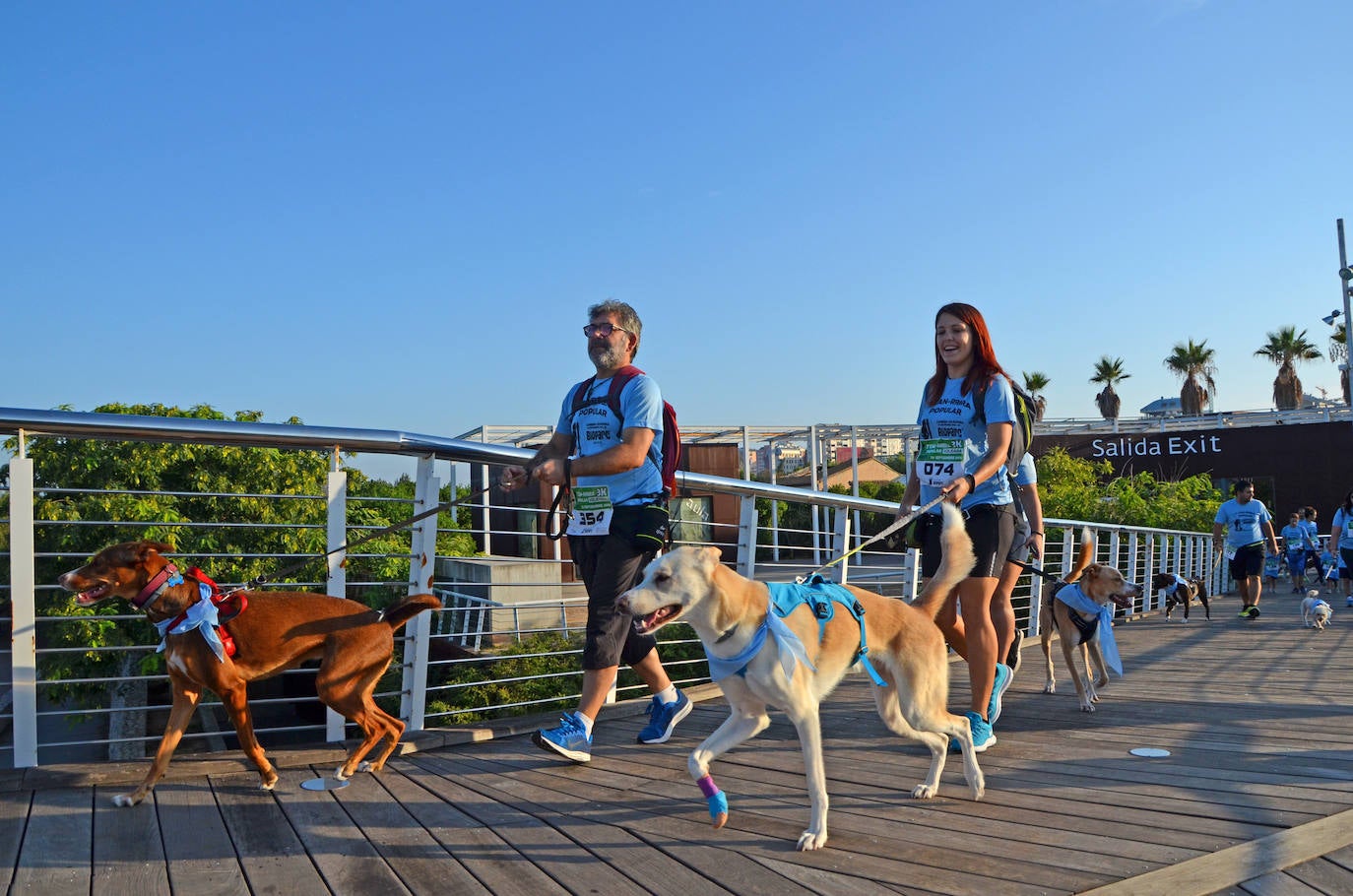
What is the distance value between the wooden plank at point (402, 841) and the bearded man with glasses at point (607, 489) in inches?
23.8

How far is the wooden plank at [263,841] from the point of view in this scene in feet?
7.48

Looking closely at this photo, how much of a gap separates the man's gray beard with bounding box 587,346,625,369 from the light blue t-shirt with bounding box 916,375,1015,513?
50.4 inches

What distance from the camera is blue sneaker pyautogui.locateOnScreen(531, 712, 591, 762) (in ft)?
11.2

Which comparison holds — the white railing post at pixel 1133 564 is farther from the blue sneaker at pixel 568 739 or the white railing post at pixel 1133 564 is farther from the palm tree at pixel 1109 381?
the palm tree at pixel 1109 381

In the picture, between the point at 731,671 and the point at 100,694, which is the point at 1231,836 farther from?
the point at 100,694

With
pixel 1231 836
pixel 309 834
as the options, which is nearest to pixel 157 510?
pixel 309 834

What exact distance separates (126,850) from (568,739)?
141cm

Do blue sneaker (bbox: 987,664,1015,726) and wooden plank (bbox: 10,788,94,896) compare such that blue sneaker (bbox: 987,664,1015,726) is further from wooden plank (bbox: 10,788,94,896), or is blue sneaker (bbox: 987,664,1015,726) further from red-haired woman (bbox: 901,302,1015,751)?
wooden plank (bbox: 10,788,94,896)

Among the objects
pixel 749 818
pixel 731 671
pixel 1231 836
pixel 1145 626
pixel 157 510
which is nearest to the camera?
pixel 1231 836

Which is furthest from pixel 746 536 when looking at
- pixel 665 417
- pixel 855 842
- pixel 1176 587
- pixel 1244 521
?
pixel 1244 521

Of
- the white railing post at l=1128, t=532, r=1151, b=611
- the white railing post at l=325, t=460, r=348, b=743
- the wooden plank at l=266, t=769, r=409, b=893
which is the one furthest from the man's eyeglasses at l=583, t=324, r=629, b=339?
the white railing post at l=1128, t=532, r=1151, b=611

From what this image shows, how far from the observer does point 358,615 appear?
10.9ft

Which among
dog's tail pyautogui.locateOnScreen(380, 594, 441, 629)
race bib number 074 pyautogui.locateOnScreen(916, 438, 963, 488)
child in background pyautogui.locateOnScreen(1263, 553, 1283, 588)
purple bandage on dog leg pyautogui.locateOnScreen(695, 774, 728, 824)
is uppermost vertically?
race bib number 074 pyautogui.locateOnScreen(916, 438, 963, 488)

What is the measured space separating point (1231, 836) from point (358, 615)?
266 cm
